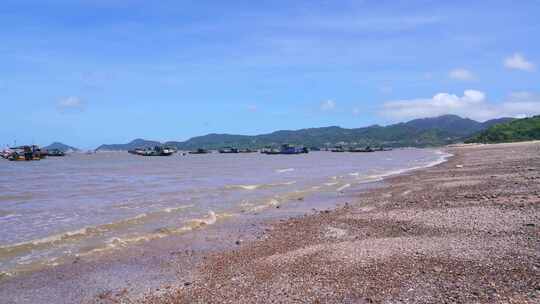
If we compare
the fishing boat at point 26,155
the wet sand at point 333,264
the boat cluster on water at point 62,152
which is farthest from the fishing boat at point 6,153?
the wet sand at point 333,264

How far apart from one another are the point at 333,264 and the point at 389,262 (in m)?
1.15

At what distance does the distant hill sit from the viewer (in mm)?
131250

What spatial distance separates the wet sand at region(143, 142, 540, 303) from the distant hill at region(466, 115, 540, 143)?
132 metres

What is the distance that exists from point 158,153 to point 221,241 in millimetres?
146688

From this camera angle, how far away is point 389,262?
9.17 m

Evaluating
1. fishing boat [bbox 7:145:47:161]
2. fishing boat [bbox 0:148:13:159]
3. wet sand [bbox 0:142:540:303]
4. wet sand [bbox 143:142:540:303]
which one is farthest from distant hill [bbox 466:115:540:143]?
fishing boat [bbox 0:148:13:159]

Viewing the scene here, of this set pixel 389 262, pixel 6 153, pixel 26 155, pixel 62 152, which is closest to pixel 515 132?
pixel 26 155

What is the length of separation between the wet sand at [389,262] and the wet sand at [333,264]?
2cm

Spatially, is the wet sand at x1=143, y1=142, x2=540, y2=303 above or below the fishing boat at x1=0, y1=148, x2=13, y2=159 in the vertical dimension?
below

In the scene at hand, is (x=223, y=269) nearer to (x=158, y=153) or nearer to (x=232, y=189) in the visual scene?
(x=232, y=189)

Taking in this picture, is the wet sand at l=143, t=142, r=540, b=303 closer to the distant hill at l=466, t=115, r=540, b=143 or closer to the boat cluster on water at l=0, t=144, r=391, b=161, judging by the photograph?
the boat cluster on water at l=0, t=144, r=391, b=161

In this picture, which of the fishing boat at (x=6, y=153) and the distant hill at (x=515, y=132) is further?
the distant hill at (x=515, y=132)

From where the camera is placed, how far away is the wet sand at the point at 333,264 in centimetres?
768

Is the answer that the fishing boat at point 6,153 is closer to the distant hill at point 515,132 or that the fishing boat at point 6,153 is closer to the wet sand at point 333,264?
the wet sand at point 333,264
